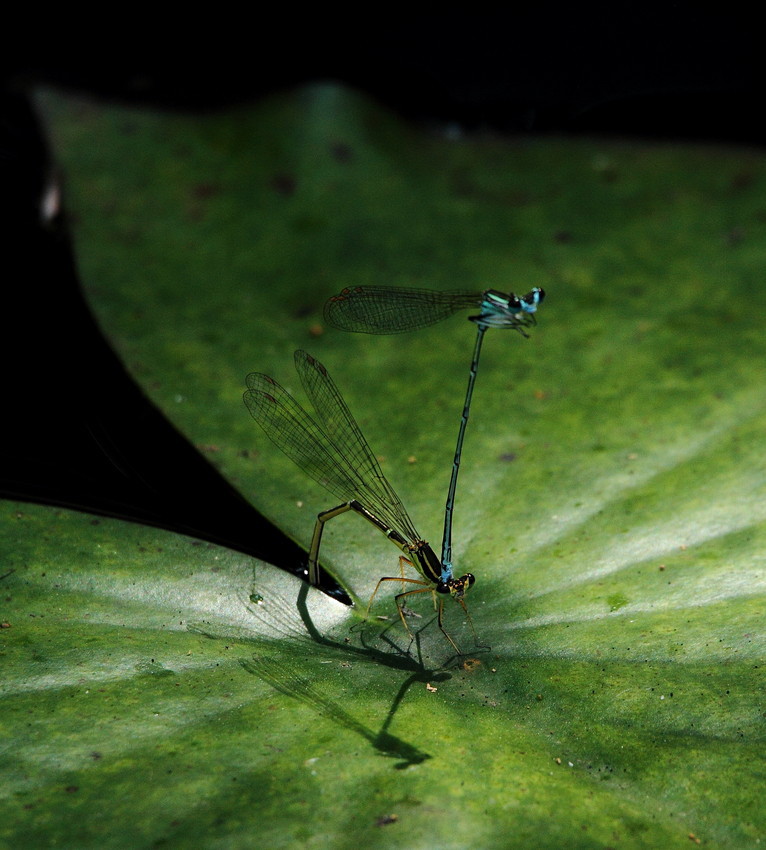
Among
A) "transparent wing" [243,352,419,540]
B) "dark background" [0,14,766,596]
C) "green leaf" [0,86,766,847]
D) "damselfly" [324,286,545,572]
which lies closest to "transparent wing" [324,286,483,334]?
"damselfly" [324,286,545,572]

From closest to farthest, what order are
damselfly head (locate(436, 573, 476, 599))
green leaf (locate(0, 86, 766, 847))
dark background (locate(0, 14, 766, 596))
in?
green leaf (locate(0, 86, 766, 847)) < damselfly head (locate(436, 573, 476, 599)) < dark background (locate(0, 14, 766, 596))

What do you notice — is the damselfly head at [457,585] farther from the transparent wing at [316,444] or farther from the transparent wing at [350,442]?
the transparent wing at [316,444]

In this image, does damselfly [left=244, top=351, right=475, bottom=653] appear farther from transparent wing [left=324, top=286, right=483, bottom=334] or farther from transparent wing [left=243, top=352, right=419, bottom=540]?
transparent wing [left=324, top=286, right=483, bottom=334]

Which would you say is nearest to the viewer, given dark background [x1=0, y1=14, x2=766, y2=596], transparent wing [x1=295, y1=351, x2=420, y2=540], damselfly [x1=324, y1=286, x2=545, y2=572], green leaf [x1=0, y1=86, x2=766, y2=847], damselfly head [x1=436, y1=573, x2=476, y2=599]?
green leaf [x1=0, y1=86, x2=766, y2=847]

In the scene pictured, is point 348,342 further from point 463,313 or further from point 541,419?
point 541,419

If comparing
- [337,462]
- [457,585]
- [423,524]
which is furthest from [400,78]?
[457,585]

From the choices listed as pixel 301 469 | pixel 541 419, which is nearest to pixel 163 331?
pixel 301 469

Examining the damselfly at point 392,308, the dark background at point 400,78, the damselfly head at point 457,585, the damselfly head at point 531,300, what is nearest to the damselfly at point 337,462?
the damselfly head at point 457,585
